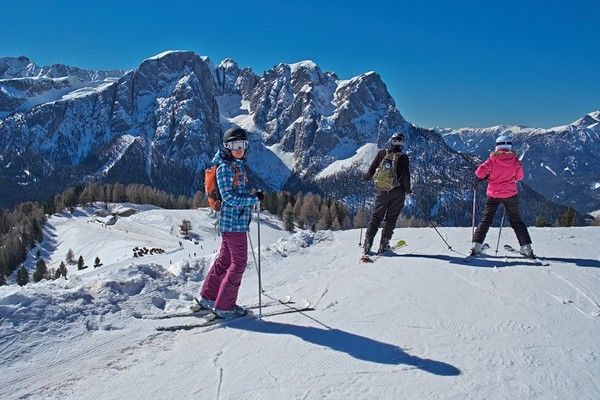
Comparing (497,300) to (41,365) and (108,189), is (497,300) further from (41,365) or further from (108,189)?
(108,189)

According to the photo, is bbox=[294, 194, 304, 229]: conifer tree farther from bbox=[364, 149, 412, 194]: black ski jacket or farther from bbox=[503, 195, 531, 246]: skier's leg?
bbox=[503, 195, 531, 246]: skier's leg

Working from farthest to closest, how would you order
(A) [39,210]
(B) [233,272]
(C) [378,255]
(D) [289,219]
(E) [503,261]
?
(A) [39,210] → (D) [289,219] → (C) [378,255] → (E) [503,261] → (B) [233,272]

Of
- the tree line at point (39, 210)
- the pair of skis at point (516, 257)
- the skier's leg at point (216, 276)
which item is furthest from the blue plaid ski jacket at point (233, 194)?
the tree line at point (39, 210)

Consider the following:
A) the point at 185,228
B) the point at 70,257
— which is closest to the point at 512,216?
the point at 70,257

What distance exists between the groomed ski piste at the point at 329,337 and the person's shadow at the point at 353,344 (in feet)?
0.08

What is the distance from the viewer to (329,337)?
20.0ft

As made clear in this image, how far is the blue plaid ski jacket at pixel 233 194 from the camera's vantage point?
6785mm

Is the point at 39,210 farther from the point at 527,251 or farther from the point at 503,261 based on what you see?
the point at 527,251

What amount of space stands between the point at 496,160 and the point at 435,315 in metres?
5.27

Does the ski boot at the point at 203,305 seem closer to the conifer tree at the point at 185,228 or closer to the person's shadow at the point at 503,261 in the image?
the person's shadow at the point at 503,261

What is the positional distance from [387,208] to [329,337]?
571 cm

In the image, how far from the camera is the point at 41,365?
5238 millimetres

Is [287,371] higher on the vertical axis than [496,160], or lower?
lower

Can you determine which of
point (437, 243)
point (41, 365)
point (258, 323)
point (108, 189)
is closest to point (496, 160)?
point (437, 243)
